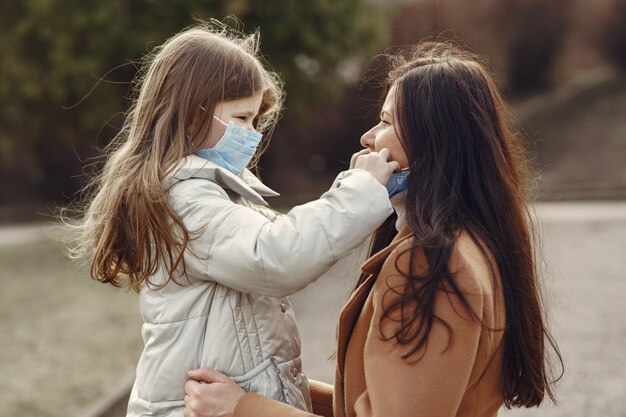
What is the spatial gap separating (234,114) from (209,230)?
1.36ft

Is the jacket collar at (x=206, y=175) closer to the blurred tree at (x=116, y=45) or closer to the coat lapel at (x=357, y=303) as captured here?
the coat lapel at (x=357, y=303)

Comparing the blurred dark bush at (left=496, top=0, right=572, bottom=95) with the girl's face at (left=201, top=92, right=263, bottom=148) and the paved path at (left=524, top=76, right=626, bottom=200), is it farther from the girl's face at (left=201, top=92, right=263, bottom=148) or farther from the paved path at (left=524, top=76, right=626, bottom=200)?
the girl's face at (left=201, top=92, right=263, bottom=148)

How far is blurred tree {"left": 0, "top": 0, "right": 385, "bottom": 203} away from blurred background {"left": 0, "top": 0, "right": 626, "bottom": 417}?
0.13 ft

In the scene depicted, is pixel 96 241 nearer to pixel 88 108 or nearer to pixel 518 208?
pixel 518 208

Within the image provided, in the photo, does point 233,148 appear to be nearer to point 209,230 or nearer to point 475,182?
point 209,230

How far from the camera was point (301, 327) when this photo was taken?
9250mm

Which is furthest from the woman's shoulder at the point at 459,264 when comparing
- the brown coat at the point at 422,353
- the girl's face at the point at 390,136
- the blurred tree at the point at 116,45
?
the blurred tree at the point at 116,45

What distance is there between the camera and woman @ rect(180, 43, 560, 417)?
6.39 ft

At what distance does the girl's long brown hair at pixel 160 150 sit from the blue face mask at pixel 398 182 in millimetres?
539

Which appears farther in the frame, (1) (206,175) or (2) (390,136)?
(1) (206,175)

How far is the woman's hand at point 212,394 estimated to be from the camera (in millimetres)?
2219

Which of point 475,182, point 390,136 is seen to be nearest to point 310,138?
Result: point 390,136

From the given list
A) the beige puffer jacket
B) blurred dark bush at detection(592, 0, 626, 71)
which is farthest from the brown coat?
blurred dark bush at detection(592, 0, 626, 71)

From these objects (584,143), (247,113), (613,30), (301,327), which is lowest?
(584,143)
